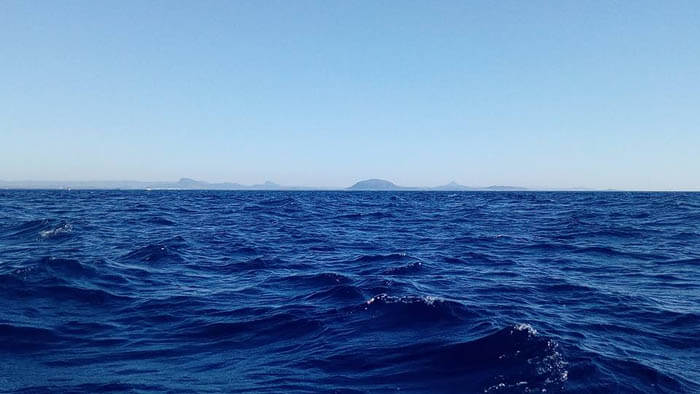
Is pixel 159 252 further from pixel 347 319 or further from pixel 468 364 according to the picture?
pixel 468 364

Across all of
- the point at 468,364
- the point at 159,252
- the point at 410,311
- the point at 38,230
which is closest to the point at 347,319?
the point at 410,311

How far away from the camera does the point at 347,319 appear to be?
10188 millimetres

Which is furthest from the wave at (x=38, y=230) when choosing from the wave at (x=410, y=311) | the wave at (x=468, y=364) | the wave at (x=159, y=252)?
the wave at (x=468, y=364)

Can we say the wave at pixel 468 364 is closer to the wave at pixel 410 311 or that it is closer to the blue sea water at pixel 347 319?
the blue sea water at pixel 347 319

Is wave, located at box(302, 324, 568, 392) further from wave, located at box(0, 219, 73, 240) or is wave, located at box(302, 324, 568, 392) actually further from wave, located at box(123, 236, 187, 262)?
wave, located at box(0, 219, 73, 240)

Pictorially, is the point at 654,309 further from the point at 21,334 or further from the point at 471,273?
the point at 21,334

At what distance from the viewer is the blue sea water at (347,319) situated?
709 centimetres

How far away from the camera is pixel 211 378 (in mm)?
7137

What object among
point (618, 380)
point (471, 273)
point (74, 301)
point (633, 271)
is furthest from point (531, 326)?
point (74, 301)

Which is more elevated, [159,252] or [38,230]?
[38,230]

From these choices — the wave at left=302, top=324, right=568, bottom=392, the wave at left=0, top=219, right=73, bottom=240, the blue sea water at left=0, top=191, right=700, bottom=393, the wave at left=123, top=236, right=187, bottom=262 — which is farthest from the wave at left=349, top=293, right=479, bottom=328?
the wave at left=0, top=219, right=73, bottom=240

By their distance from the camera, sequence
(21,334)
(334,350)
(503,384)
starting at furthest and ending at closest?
1. (21,334)
2. (334,350)
3. (503,384)

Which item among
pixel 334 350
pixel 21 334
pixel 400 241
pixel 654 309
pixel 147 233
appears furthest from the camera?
pixel 147 233

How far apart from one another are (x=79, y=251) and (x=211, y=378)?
48.8ft
